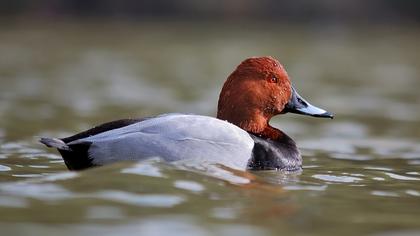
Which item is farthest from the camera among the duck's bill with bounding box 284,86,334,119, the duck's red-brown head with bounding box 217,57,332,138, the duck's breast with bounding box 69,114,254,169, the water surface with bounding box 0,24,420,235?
the duck's bill with bounding box 284,86,334,119

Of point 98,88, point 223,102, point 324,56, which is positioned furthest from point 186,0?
point 223,102

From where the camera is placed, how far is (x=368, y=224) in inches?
161

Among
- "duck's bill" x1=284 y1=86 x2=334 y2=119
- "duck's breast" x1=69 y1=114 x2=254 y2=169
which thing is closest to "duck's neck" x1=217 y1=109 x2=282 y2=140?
"duck's bill" x1=284 y1=86 x2=334 y2=119

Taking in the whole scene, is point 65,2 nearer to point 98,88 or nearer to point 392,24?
point 392,24

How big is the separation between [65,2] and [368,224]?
2021 cm

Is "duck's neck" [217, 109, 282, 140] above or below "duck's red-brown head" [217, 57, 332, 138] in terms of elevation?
below

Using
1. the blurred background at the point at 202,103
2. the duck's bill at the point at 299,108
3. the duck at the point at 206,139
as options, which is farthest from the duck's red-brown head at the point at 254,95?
the blurred background at the point at 202,103

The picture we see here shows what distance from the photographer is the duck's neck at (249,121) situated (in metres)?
5.77

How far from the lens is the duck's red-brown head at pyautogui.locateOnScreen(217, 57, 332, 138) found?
5762 millimetres

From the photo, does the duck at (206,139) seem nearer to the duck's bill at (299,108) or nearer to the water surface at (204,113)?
the water surface at (204,113)

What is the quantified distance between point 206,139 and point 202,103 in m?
5.03

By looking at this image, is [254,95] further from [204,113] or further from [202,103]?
[202,103]

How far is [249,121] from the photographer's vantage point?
228 inches

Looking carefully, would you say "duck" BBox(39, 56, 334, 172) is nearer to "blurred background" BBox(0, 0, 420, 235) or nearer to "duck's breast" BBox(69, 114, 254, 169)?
"duck's breast" BBox(69, 114, 254, 169)
